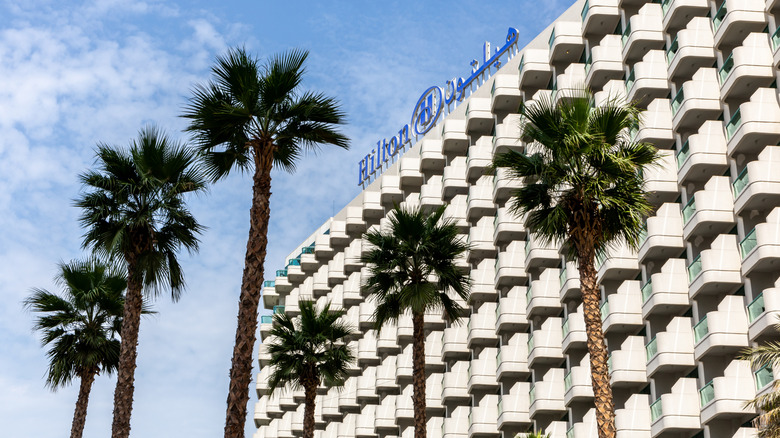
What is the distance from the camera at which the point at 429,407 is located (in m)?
75.6

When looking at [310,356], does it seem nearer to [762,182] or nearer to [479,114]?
[762,182]

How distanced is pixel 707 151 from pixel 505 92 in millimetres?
22818

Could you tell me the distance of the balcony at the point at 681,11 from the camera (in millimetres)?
53469

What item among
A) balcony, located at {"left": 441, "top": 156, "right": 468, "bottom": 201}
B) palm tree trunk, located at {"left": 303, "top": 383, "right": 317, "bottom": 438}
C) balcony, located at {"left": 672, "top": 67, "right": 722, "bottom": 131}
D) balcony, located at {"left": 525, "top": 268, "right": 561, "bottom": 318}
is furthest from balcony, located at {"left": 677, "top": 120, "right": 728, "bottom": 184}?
balcony, located at {"left": 441, "top": 156, "right": 468, "bottom": 201}

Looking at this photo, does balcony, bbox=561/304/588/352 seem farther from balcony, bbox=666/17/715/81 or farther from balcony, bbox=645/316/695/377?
balcony, bbox=666/17/715/81

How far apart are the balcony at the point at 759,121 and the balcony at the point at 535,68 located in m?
21.3

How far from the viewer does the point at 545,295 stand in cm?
6272

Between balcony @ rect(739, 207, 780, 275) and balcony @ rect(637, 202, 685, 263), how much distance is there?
21.3 ft

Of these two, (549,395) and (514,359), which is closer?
(549,395)

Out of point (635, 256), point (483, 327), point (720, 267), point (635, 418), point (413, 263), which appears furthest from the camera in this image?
point (483, 327)

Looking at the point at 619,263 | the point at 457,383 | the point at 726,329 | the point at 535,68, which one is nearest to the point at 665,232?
the point at 619,263

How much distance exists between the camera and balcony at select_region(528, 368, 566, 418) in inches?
2359

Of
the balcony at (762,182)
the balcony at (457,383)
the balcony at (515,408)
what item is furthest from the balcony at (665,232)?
the balcony at (457,383)

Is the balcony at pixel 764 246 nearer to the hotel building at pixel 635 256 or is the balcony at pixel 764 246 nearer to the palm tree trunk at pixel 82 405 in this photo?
the hotel building at pixel 635 256
